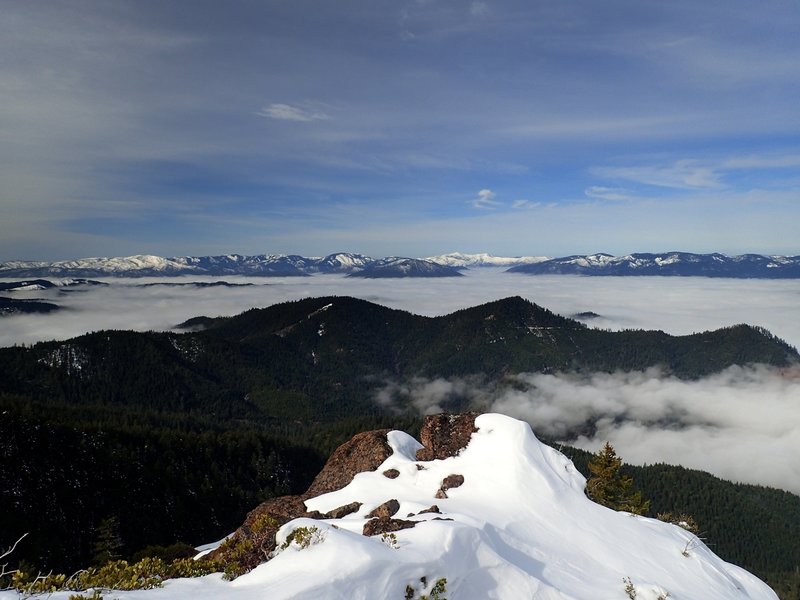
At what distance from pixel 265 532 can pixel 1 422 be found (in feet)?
458

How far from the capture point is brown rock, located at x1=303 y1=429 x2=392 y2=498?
4291 centimetres

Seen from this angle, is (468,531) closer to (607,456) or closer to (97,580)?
(97,580)

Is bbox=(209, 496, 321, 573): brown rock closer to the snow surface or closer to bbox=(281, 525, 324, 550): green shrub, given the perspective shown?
the snow surface

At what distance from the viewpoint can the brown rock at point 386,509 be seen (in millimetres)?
30766

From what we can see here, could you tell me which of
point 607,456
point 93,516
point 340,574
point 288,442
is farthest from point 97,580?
point 288,442

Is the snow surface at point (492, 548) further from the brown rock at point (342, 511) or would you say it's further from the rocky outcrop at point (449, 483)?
the brown rock at point (342, 511)

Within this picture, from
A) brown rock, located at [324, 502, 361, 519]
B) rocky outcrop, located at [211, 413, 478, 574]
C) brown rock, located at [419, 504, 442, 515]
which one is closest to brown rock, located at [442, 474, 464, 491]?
rocky outcrop, located at [211, 413, 478, 574]

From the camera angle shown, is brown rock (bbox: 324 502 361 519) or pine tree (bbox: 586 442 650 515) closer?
brown rock (bbox: 324 502 361 519)

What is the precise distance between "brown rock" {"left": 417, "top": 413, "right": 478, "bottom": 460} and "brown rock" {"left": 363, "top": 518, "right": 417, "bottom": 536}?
1558 cm

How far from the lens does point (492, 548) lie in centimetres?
2355

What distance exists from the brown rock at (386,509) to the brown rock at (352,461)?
1018 cm

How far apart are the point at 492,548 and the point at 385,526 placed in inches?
226

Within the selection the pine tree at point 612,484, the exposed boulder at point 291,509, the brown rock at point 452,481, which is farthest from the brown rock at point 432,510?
the pine tree at point 612,484

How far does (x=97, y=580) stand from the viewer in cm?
1755
